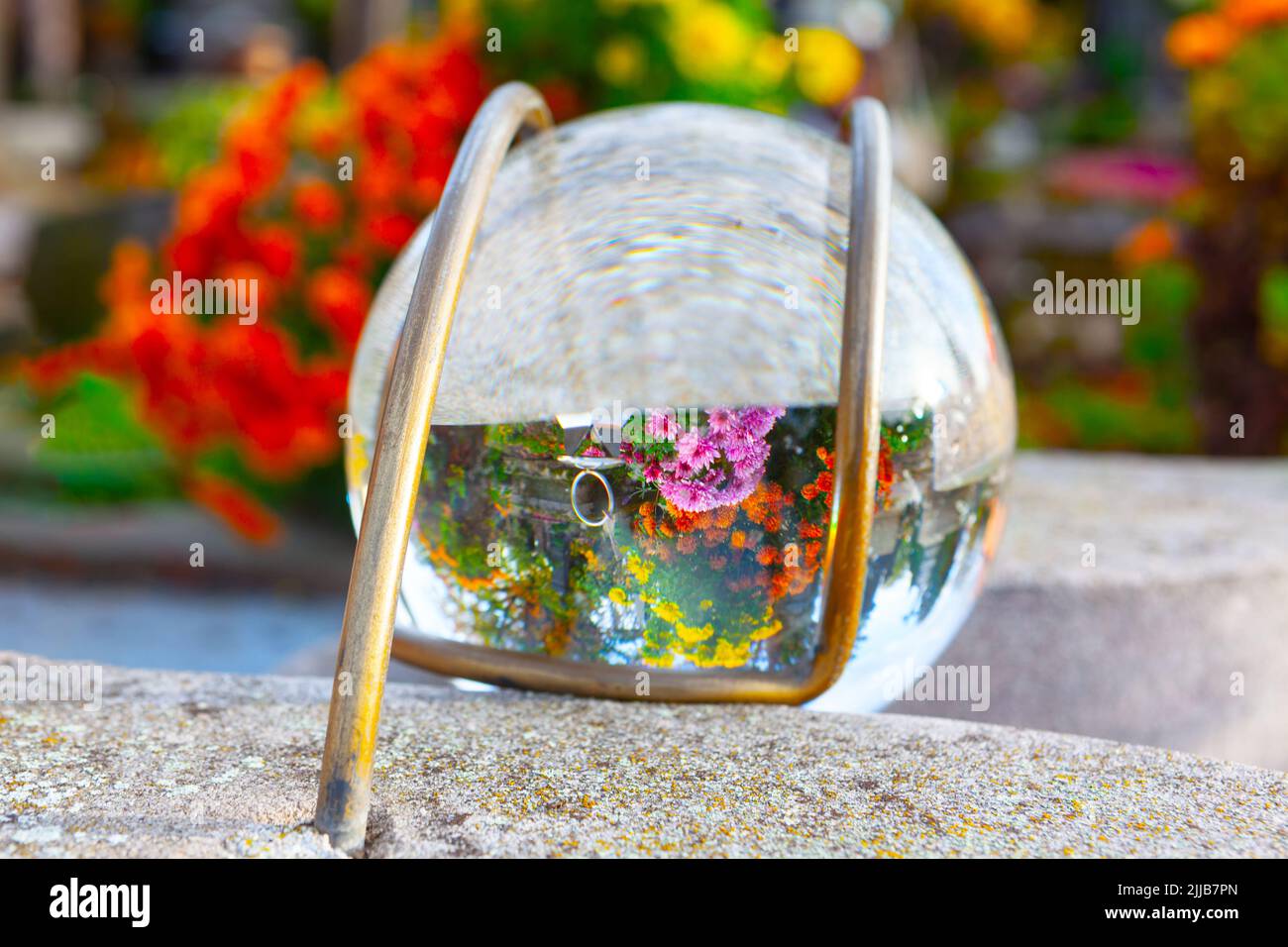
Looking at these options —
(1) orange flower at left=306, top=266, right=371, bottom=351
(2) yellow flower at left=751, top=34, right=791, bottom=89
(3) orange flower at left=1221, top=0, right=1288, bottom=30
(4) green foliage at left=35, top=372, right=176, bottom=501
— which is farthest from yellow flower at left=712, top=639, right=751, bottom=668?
(3) orange flower at left=1221, top=0, right=1288, bottom=30

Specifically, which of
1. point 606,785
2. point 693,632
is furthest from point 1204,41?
point 606,785

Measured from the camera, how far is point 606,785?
1469 millimetres

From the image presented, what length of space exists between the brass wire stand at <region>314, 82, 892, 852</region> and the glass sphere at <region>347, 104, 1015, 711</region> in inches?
1.2

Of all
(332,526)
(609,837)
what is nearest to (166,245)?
A: (332,526)

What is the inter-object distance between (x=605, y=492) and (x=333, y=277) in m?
2.31

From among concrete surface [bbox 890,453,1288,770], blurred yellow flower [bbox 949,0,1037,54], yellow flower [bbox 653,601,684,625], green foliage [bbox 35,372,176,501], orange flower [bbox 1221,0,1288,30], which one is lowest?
concrete surface [bbox 890,453,1288,770]

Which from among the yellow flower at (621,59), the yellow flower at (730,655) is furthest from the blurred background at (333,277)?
the yellow flower at (730,655)

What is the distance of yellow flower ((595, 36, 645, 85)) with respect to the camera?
3723mm

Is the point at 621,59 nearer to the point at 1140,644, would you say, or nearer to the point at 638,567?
the point at 1140,644

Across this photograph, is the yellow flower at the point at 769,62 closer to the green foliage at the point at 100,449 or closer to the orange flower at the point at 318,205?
the orange flower at the point at 318,205

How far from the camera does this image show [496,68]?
3795 millimetres

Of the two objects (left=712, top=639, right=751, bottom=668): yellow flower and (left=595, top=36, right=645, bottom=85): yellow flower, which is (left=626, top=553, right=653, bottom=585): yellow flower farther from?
(left=595, top=36, right=645, bottom=85): yellow flower

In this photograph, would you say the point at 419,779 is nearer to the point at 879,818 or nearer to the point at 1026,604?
the point at 879,818

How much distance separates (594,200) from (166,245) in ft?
8.98
